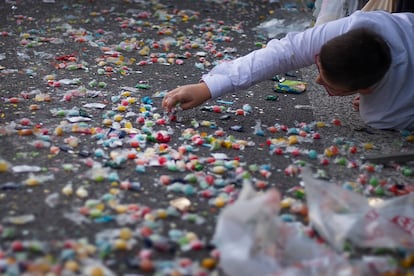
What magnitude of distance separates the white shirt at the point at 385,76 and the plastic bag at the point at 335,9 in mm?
1175

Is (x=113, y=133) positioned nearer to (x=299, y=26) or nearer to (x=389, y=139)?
(x=389, y=139)

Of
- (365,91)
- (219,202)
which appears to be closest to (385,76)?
(365,91)

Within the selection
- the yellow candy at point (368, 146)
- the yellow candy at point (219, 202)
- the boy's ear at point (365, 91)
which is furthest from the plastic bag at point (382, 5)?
the yellow candy at point (219, 202)

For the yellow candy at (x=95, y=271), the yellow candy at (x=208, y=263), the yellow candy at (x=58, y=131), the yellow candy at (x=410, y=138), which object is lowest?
the yellow candy at (x=410, y=138)

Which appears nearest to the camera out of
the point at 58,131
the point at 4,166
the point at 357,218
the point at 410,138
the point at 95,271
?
the point at 95,271

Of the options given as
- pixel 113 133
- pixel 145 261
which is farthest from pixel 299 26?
pixel 145 261

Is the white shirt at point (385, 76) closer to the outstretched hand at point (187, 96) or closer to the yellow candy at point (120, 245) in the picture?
the outstretched hand at point (187, 96)

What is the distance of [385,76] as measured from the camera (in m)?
2.88

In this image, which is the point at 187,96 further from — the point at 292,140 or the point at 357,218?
the point at 357,218

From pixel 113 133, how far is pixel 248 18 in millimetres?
2862

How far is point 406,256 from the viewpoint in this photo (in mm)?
2004

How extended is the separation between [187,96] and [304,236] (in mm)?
1202

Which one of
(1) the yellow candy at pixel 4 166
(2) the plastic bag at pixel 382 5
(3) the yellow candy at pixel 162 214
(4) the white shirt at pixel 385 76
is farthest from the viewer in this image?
(2) the plastic bag at pixel 382 5

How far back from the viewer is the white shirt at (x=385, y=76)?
9.59 feet
